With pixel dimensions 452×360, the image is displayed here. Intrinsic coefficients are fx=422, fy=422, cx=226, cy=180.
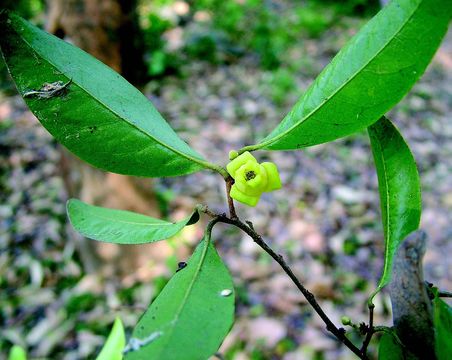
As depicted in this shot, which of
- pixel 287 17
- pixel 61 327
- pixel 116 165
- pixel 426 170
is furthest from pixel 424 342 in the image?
pixel 287 17

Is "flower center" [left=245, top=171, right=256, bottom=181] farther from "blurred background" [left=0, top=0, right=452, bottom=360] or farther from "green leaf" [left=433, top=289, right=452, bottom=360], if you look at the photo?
"blurred background" [left=0, top=0, right=452, bottom=360]

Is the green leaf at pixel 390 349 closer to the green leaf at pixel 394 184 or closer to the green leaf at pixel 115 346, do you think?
the green leaf at pixel 394 184

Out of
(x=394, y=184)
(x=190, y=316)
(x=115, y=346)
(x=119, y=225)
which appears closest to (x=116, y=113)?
(x=119, y=225)

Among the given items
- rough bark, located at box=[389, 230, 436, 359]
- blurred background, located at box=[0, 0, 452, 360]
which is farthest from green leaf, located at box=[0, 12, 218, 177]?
blurred background, located at box=[0, 0, 452, 360]

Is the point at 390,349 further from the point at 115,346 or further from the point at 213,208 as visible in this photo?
the point at 213,208

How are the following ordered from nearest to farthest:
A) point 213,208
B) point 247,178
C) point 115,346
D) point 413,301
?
point 413,301 → point 247,178 → point 115,346 → point 213,208
